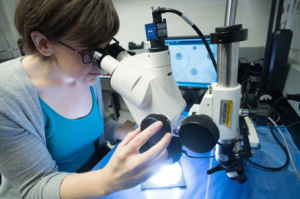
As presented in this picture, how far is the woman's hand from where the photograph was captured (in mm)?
364

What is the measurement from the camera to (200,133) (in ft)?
1.17

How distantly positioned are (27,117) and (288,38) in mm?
1203

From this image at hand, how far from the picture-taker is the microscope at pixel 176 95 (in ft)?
1.15

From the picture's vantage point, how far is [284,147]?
721mm

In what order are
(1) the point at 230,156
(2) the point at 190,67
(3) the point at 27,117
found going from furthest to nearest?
(2) the point at 190,67 < (3) the point at 27,117 < (1) the point at 230,156

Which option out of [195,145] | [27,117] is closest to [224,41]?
[195,145]

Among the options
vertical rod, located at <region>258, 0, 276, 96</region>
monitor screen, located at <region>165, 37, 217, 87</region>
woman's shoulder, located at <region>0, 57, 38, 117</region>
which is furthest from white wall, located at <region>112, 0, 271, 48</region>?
woman's shoulder, located at <region>0, 57, 38, 117</region>

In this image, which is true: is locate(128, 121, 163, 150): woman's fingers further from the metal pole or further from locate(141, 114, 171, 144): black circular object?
the metal pole

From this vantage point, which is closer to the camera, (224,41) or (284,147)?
(224,41)

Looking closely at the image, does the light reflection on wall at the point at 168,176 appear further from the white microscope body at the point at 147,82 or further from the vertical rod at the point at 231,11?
the vertical rod at the point at 231,11

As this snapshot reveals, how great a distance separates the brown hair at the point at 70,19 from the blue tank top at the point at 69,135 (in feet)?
0.94

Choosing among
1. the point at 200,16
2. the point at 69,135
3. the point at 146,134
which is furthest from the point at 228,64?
the point at 200,16

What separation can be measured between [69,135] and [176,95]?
540 mm

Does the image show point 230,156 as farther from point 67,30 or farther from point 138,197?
point 67,30
